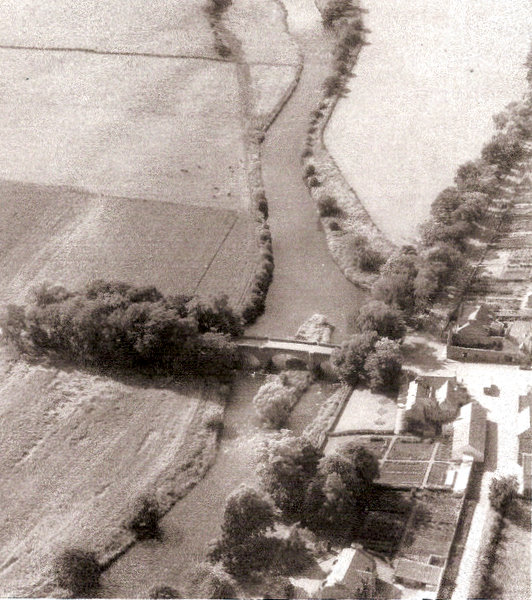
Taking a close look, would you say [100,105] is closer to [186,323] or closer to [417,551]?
[186,323]

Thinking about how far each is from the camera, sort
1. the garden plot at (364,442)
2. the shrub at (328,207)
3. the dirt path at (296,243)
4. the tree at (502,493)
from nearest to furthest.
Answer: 1. the tree at (502,493)
2. the garden plot at (364,442)
3. the dirt path at (296,243)
4. the shrub at (328,207)

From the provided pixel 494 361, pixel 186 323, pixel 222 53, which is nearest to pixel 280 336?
pixel 186 323

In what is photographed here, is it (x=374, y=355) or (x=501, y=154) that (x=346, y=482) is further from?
(x=501, y=154)

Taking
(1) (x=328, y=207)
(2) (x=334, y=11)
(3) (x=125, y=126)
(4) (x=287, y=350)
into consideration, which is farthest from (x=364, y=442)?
(2) (x=334, y=11)

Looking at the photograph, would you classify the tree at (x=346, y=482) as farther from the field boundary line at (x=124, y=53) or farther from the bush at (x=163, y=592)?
the field boundary line at (x=124, y=53)

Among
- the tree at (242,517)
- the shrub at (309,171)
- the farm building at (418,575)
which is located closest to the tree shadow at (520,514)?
the farm building at (418,575)

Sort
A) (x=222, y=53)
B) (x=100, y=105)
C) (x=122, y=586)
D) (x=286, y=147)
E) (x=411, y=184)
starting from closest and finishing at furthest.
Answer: (x=122, y=586) < (x=411, y=184) < (x=286, y=147) < (x=100, y=105) < (x=222, y=53)
